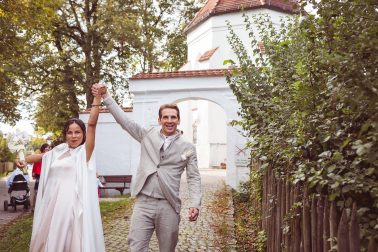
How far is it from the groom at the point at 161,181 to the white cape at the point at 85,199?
36cm

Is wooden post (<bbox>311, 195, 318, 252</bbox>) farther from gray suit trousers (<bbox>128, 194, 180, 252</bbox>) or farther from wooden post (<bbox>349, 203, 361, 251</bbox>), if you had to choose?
gray suit trousers (<bbox>128, 194, 180, 252</bbox>)

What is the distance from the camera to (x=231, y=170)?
15.8 m

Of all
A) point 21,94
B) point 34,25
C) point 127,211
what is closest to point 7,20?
point 34,25

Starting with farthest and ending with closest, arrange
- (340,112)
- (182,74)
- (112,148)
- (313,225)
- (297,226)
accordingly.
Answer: (112,148), (182,74), (297,226), (313,225), (340,112)

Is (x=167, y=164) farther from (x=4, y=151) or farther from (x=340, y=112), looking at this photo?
(x=4, y=151)

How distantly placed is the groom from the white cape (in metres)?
0.36

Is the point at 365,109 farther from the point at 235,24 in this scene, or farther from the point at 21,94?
the point at 21,94

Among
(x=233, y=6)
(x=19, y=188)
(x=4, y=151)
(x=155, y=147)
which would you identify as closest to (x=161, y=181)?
(x=155, y=147)

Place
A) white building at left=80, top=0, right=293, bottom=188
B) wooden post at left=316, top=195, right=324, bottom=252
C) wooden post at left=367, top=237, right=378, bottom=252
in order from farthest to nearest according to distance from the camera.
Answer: white building at left=80, top=0, right=293, bottom=188, wooden post at left=316, top=195, right=324, bottom=252, wooden post at left=367, top=237, right=378, bottom=252

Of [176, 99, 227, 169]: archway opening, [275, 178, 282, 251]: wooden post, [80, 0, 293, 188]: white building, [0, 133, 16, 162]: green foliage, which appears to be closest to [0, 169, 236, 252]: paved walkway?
[275, 178, 282, 251]: wooden post

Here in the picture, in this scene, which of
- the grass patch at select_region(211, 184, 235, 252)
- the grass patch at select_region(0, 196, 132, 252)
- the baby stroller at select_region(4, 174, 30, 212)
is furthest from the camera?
the baby stroller at select_region(4, 174, 30, 212)

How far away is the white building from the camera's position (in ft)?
52.0

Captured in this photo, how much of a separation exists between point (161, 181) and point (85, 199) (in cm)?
74

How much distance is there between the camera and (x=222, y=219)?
963 cm
